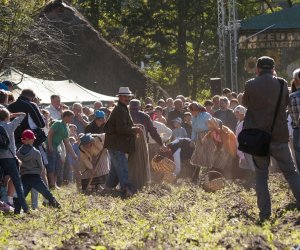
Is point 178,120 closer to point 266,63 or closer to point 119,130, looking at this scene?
point 119,130

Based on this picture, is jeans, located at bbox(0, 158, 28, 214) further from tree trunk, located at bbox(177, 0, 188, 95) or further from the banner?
tree trunk, located at bbox(177, 0, 188, 95)

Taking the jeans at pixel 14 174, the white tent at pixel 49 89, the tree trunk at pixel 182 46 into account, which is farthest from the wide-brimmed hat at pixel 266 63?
the tree trunk at pixel 182 46

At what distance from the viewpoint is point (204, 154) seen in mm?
Result: 19219

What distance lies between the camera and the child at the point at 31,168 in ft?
45.9

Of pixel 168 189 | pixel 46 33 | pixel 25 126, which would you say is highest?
pixel 46 33

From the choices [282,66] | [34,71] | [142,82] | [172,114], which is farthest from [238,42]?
[282,66]

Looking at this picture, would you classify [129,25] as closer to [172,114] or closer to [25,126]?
[172,114]

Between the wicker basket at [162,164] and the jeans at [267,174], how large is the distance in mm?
7883

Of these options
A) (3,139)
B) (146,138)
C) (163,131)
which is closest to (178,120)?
(163,131)

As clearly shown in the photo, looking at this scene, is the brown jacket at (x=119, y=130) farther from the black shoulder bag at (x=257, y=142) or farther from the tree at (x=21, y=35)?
the black shoulder bag at (x=257, y=142)

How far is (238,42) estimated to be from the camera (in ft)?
130

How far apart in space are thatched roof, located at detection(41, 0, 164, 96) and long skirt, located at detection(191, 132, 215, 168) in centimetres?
2248

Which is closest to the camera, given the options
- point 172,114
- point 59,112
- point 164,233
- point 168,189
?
point 164,233

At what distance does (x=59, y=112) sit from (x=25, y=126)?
21.4 feet
